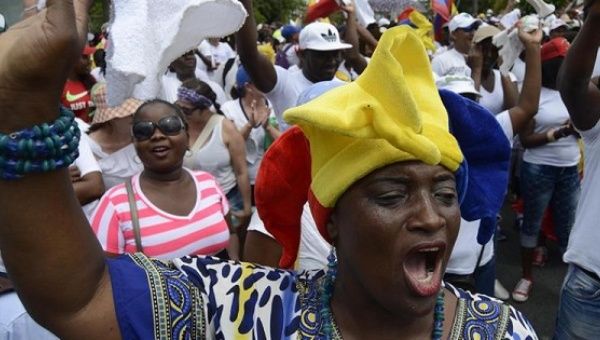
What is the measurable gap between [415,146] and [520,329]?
1.83 ft

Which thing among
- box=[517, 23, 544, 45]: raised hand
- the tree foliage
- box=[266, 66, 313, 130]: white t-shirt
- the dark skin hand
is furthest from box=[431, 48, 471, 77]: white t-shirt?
the tree foliage

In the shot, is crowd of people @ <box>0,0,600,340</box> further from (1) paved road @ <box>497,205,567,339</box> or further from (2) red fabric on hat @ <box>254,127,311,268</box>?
(1) paved road @ <box>497,205,567,339</box>

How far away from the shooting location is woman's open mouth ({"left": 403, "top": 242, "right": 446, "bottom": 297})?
52.2 inches

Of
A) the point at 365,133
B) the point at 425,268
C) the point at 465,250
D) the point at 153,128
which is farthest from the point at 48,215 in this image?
the point at 465,250

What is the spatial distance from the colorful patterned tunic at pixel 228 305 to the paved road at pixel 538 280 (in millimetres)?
3241

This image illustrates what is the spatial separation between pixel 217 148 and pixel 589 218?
2.37 metres

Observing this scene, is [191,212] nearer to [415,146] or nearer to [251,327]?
[251,327]

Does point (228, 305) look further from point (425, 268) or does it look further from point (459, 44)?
point (459, 44)

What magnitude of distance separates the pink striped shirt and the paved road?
267 cm

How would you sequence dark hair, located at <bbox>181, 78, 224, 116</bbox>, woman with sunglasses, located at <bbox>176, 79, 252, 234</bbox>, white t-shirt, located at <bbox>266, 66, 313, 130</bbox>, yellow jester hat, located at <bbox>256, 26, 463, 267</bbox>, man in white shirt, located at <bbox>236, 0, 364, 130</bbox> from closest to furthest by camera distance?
yellow jester hat, located at <bbox>256, 26, 463, 267</bbox>, man in white shirt, located at <bbox>236, 0, 364, 130</bbox>, woman with sunglasses, located at <bbox>176, 79, 252, 234</bbox>, white t-shirt, located at <bbox>266, 66, 313, 130</bbox>, dark hair, located at <bbox>181, 78, 224, 116</bbox>

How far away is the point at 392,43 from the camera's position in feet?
4.40

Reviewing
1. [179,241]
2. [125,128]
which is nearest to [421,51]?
[179,241]

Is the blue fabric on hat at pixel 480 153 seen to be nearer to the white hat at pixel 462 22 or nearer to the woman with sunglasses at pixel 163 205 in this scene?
the woman with sunglasses at pixel 163 205

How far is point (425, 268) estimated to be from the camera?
135cm
